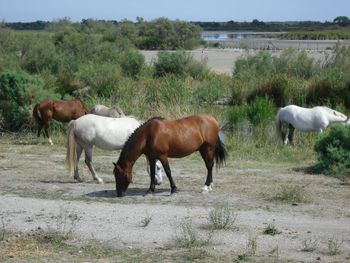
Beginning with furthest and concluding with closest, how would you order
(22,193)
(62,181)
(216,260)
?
(62,181) → (22,193) → (216,260)

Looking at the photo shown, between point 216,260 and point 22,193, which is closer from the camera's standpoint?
point 216,260

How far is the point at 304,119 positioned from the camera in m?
18.8

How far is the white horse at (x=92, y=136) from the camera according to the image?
1322 centimetres

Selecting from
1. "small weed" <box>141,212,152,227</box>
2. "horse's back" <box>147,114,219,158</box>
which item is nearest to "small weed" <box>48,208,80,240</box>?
"small weed" <box>141,212,152,227</box>

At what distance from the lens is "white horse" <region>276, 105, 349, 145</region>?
18484 millimetres

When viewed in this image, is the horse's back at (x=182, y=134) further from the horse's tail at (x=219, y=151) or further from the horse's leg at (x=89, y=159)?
the horse's leg at (x=89, y=159)

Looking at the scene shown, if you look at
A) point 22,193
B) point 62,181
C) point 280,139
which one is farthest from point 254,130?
point 22,193

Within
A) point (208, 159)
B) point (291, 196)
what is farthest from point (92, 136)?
point (291, 196)

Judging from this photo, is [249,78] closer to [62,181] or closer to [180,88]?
[180,88]

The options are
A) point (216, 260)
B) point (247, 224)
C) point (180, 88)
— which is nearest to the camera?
point (216, 260)

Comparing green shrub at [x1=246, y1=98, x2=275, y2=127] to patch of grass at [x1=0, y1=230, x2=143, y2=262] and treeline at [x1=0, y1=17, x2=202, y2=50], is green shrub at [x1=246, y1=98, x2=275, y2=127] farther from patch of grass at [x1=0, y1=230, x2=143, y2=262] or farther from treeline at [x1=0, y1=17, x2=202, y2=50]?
treeline at [x1=0, y1=17, x2=202, y2=50]

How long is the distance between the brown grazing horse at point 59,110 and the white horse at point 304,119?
216 inches

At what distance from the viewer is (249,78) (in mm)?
29406

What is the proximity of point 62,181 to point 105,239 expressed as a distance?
4516 mm
